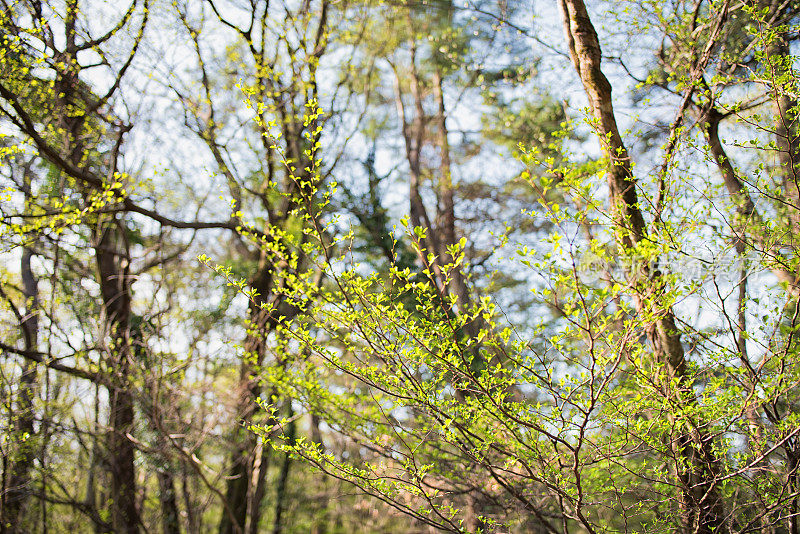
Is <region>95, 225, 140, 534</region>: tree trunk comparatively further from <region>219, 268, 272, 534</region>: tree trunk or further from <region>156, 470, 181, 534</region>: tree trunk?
<region>219, 268, 272, 534</region>: tree trunk

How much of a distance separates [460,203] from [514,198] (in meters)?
0.92

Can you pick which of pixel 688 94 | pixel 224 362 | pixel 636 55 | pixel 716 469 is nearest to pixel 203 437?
pixel 224 362

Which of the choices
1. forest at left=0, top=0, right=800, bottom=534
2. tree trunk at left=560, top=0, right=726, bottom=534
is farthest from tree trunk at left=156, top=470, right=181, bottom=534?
tree trunk at left=560, top=0, right=726, bottom=534

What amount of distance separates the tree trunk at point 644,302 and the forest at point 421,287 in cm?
2

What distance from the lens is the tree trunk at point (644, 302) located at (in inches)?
90.7

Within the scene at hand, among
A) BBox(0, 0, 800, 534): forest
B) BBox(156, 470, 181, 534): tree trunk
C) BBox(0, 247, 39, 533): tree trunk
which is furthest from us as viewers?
BBox(156, 470, 181, 534): tree trunk

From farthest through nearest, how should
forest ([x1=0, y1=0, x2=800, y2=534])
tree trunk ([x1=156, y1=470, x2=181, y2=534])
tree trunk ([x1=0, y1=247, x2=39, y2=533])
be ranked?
tree trunk ([x1=156, y1=470, x2=181, y2=534]) → tree trunk ([x1=0, y1=247, x2=39, y2=533]) → forest ([x1=0, y1=0, x2=800, y2=534])

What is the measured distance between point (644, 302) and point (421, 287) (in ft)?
3.02

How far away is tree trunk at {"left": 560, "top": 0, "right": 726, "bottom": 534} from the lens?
2.30 m

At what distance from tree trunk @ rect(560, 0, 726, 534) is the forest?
2 centimetres

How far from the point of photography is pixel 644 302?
2.14 meters

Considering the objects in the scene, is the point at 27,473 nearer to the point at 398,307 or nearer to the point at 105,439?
the point at 105,439

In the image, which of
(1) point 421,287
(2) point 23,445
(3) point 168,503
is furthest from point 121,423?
(1) point 421,287

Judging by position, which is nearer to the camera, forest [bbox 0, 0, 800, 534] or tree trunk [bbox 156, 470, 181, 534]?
forest [bbox 0, 0, 800, 534]
